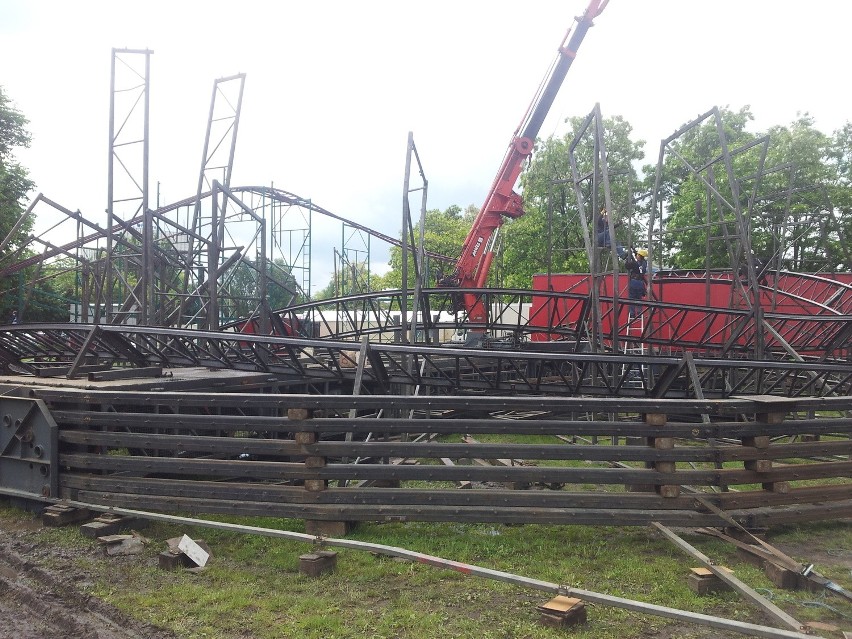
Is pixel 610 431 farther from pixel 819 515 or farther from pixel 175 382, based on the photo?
pixel 175 382

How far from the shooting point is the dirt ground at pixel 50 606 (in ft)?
13.1

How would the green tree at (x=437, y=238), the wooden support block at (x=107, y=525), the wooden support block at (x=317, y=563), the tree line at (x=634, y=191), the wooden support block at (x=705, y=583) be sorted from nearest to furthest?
the wooden support block at (x=705, y=583) → the wooden support block at (x=317, y=563) → the wooden support block at (x=107, y=525) → the tree line at (x=634, y=191) → the green tree at (x=437, y=238)

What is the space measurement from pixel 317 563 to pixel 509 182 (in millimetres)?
15439

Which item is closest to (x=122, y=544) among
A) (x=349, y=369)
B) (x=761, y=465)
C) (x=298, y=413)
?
(x=298, y=413)

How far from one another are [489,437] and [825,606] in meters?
7.73

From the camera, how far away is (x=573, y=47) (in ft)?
59.1

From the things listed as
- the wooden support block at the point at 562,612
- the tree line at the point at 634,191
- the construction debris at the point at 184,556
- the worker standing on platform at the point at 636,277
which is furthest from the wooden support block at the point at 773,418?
the tree line at the point at 634,191

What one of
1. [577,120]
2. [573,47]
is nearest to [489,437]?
[573,47]

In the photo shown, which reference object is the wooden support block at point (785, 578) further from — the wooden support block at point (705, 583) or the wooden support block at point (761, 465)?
the wooden support block at point (761, 465)

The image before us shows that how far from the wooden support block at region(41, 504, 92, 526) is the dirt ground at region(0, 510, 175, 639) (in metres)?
A: 0.47

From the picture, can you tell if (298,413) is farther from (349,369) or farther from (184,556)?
(349,369)

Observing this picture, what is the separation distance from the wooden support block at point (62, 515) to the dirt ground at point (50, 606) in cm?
47

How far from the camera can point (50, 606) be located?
14.3ft

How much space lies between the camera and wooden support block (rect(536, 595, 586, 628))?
381 centimetres
